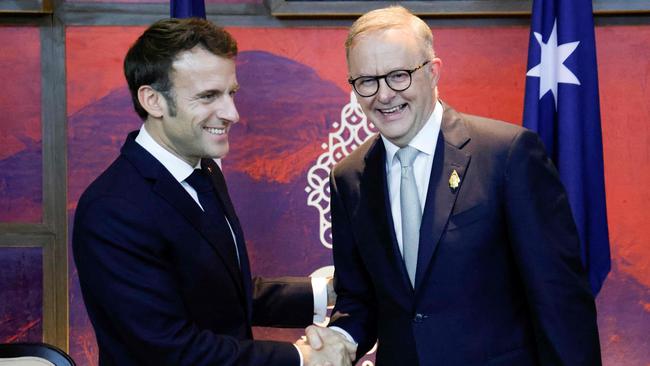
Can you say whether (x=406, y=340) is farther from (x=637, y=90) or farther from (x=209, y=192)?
(x=637, y=90)

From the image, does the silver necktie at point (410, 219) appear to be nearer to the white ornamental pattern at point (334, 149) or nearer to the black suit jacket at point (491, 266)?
the black suit jacket at point (491, 266)

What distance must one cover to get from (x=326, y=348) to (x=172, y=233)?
629 mm

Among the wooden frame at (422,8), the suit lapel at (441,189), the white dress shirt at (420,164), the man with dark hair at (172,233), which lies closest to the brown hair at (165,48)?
the man with dark hair at (172,233)

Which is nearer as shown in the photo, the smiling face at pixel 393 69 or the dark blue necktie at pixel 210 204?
the smiling face at pixel 393 69

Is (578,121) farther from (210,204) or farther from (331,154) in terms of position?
(210,204)

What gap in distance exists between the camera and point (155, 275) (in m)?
2.15

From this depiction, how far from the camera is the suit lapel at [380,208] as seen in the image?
7.25ft

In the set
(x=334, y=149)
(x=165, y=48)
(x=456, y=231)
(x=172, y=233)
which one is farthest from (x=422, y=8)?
(x=172, y=233)

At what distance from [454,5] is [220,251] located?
1.97 m

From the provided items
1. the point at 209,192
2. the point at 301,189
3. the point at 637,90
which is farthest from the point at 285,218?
the point at 637,90

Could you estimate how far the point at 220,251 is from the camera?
2273 mm

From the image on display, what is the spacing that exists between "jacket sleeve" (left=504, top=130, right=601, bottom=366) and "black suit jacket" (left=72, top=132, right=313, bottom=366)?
2.36 feet

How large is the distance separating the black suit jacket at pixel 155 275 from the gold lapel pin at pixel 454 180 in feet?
2.16

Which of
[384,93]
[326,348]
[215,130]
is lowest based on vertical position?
[326,348]
